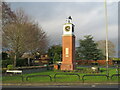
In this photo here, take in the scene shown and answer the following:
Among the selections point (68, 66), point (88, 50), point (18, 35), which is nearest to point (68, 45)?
point (68, 66)

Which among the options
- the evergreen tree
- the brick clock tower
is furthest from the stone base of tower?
the evergreen tree

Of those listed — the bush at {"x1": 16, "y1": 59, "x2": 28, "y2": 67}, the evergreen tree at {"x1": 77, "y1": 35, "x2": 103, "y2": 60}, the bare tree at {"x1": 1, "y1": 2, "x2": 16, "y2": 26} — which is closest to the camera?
the bare tree at {"x1": 1, "y1": 2, "x2": 16, "y2": 26}

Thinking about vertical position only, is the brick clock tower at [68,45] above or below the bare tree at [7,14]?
below

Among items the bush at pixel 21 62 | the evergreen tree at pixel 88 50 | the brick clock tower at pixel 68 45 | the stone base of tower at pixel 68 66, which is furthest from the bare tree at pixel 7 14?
the evergreen tree at pixel 88 50

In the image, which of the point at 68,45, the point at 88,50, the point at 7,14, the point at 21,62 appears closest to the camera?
the point at 68,45

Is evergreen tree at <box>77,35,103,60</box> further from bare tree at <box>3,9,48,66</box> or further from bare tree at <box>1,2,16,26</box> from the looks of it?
bare tree at <box>1,2,16,26</box>

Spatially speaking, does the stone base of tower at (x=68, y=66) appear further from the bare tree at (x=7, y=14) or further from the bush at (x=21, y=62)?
the bare tree at (x=7, y=14)

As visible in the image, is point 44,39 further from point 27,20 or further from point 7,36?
point 7,36

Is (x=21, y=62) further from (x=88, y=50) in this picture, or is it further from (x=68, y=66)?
(x=88, y=50)

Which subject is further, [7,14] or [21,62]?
[21,62]

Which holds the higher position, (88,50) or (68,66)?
(88,50)

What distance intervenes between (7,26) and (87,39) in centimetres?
3523

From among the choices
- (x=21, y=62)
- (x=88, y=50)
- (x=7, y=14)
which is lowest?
(x=21, y=62)

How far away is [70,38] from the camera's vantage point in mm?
28781
